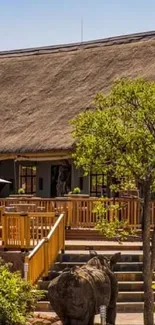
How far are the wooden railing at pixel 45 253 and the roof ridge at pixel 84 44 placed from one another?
15.7m

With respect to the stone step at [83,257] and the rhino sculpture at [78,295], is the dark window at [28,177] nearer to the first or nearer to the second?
the stone step at [83,257]

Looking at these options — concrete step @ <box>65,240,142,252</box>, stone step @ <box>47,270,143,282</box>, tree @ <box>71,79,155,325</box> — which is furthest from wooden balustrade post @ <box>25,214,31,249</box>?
tree @ <box>71,79,155,325</box>

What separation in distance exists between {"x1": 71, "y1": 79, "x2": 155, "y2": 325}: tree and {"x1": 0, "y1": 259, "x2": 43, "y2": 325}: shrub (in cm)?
277

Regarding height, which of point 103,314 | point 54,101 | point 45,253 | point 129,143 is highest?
point 54,101

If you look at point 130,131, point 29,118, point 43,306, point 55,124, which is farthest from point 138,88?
point 29,118

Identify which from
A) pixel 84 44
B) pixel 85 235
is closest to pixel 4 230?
pixel 85 235

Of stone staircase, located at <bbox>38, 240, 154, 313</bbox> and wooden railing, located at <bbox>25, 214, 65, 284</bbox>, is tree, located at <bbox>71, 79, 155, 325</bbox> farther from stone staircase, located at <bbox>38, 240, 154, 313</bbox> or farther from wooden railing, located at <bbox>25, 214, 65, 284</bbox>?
wooden railing, located at <bbox>25, 214, 65, 284</bbox>

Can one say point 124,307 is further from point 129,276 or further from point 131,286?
point 129,276

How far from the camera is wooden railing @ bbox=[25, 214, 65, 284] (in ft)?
60.4

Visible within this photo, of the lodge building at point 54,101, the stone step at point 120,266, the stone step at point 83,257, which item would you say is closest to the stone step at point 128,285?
the stone step at point 120,266

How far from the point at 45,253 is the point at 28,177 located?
13.4 metres

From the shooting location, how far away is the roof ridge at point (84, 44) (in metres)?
35.6

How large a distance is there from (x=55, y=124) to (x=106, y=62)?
16.4ft

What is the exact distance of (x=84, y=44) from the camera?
123 ft
